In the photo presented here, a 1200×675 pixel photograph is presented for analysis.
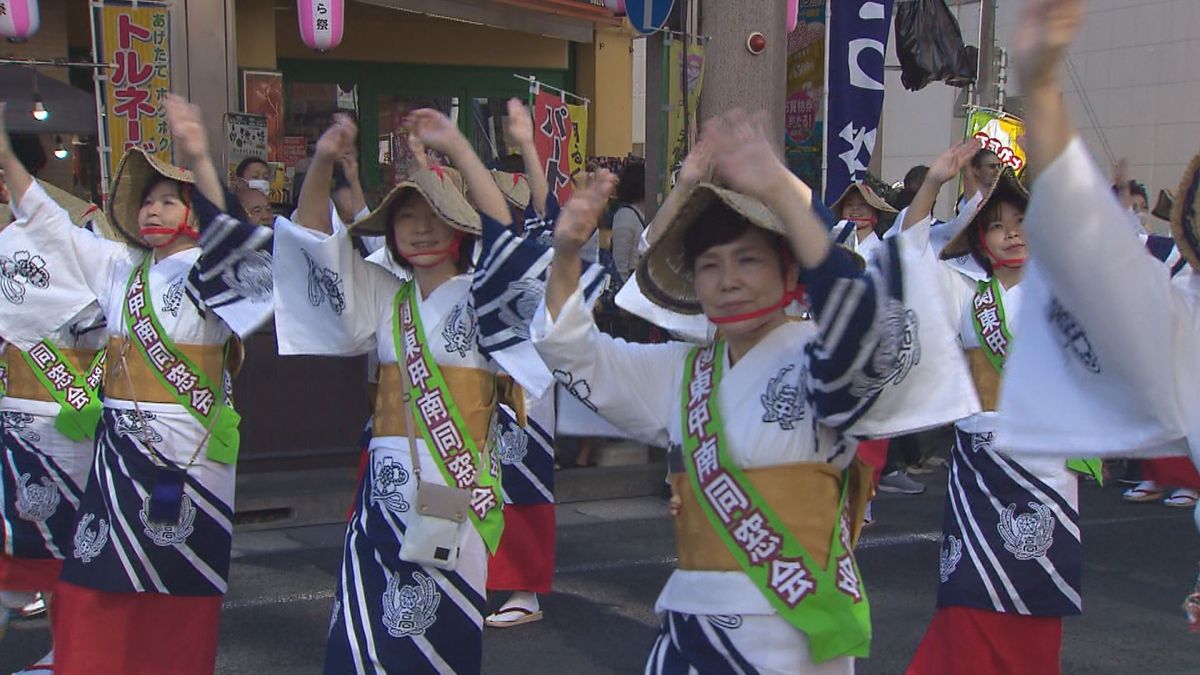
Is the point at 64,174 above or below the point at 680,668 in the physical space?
above

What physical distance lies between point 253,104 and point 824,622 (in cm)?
919

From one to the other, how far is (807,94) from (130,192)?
601 centimetres

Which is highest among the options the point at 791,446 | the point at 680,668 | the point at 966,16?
the point at 966,16

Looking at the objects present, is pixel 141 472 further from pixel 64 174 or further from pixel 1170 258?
pixel 64 174

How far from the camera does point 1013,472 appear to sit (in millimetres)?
4309

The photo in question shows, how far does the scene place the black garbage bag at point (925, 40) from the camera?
11.5 meters

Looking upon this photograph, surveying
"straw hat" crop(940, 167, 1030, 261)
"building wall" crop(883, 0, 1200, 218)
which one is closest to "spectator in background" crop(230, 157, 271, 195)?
"straw hat" crop(940, 167, 1030, 261)

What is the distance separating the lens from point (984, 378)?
453 centimetres

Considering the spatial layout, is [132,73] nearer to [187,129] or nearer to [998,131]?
[187,129]

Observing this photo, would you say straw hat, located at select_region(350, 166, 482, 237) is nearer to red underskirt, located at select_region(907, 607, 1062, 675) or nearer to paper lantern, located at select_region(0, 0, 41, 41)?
red underskirt, located at select_region(907, 607, 1062, 675)

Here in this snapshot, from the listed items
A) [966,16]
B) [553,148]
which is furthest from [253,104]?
[966,16]

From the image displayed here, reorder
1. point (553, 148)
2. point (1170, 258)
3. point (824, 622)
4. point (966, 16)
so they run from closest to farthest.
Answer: point (824, 622), point (1170, 258), point (553, 148), point (966, 16)

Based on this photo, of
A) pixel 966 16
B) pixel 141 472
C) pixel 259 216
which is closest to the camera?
pixel 141 472

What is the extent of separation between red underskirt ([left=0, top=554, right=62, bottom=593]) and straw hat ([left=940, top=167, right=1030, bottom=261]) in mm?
3579
